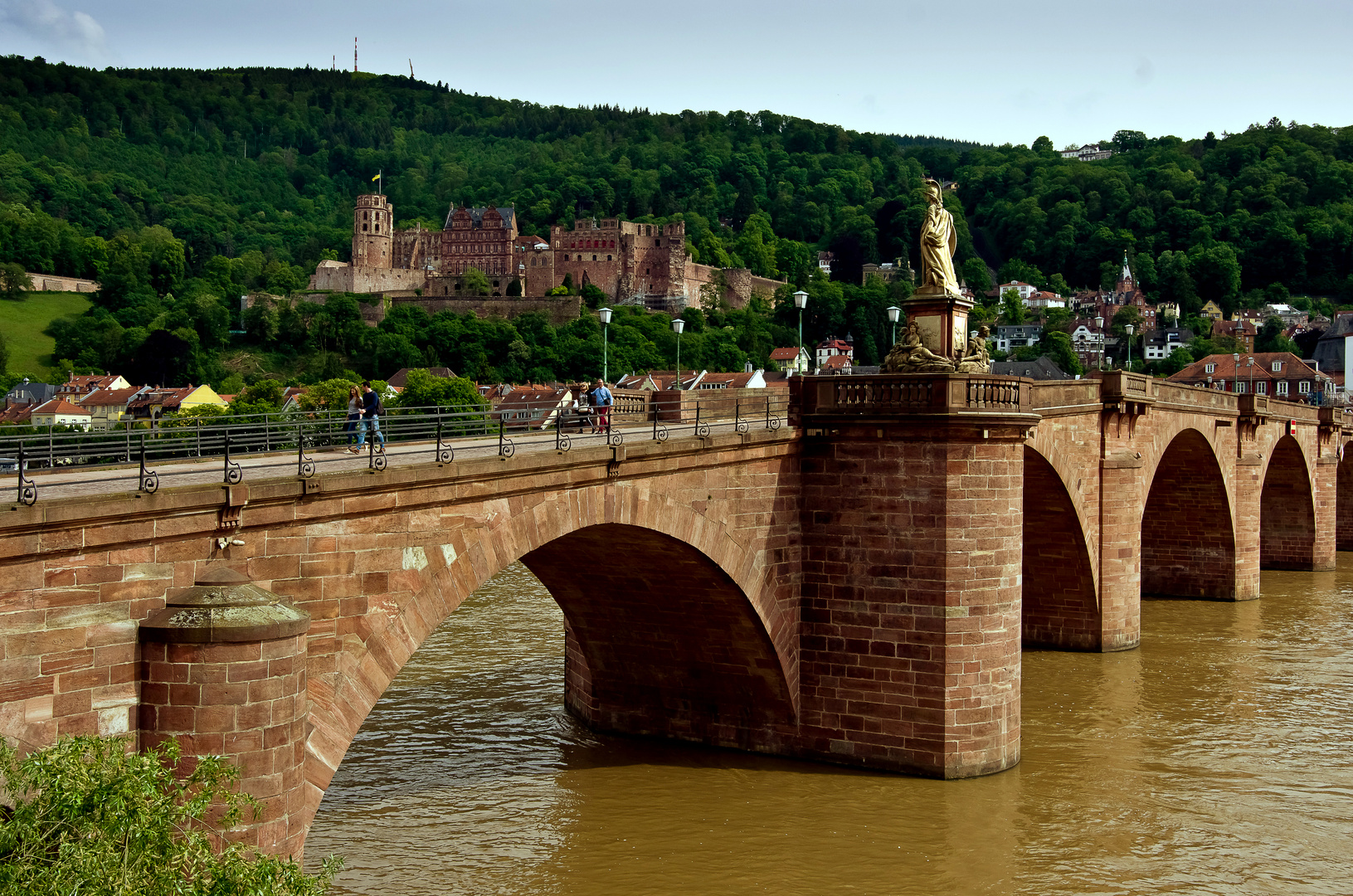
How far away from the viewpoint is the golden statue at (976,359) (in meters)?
19.8

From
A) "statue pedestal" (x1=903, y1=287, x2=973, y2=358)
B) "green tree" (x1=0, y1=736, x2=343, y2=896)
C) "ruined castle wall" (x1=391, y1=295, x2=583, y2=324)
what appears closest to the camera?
"green tree" (x1=0, y1=736, x2=343, y2=896)

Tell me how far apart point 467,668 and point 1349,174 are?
14198 cm

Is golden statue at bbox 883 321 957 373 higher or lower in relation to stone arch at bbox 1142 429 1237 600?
higher

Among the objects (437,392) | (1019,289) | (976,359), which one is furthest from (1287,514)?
(1019,289)

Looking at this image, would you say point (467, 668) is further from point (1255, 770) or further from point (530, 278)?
point (530, 278)

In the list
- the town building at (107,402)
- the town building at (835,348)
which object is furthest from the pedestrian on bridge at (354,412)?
the town building at (107,402)

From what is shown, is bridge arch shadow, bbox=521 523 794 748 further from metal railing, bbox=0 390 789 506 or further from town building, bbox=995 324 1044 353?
town building, bbox=995 324 1044 353

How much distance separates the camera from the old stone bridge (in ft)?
34.4

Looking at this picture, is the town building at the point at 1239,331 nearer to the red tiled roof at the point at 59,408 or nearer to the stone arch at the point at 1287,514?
the stone arch at the point at 1287,514

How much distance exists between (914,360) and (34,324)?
122837mm

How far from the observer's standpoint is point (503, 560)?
1463 cm

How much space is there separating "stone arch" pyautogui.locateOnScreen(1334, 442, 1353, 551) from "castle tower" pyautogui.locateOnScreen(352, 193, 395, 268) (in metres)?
120

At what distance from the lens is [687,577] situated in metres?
19.0

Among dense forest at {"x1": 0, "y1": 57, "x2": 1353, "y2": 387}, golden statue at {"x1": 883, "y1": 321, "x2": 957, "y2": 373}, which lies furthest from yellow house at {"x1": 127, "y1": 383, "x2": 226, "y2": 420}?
golden statue at {"x1": 883, "y1": 321, "x2": 957, "y2": 373}
